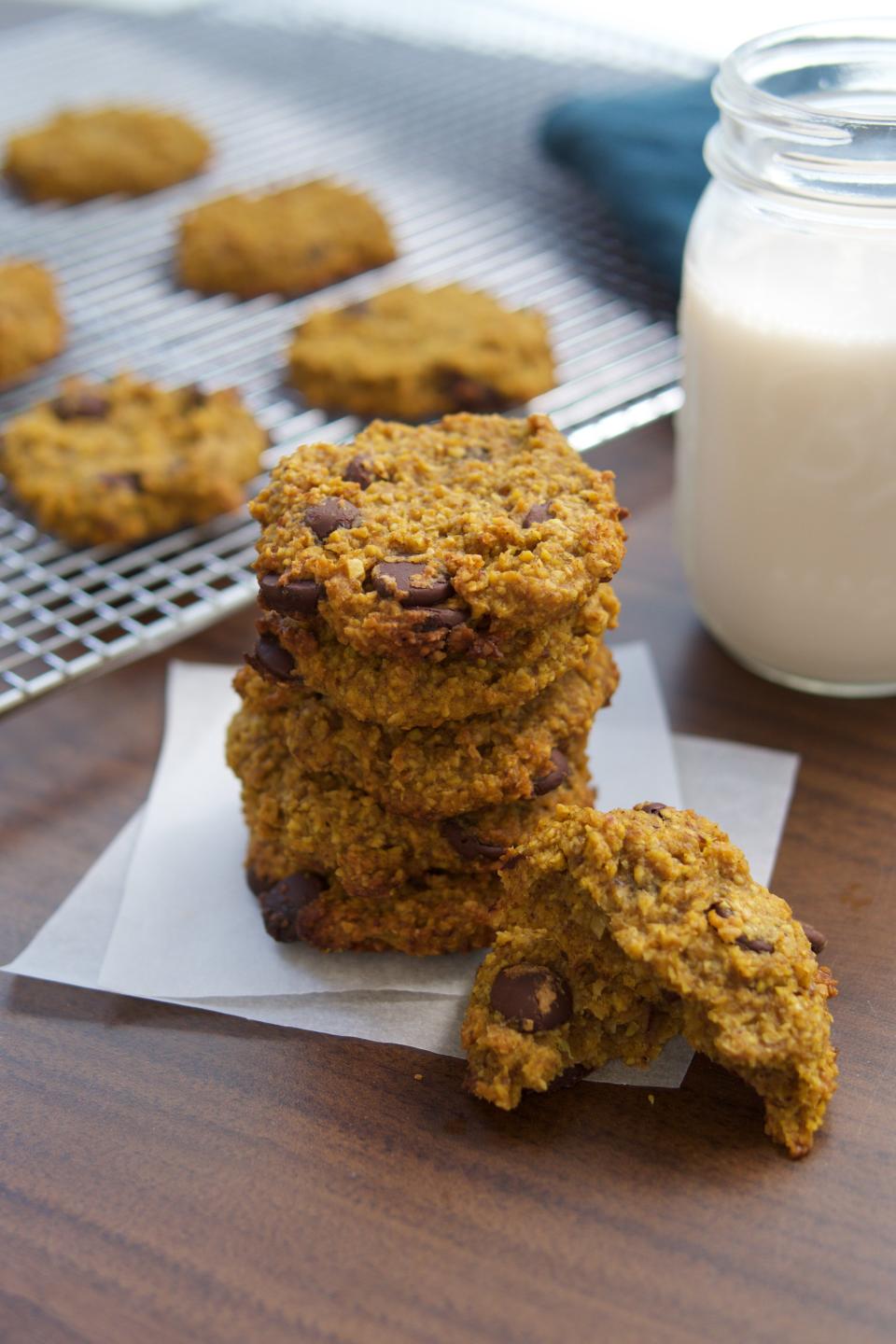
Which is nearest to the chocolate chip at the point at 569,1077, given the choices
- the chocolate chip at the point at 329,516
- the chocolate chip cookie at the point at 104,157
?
the chocolate chip at the point at 329,516

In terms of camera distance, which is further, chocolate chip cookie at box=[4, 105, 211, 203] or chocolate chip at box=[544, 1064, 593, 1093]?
chocolate chip cookie at box=[4, 105, 211, 203]

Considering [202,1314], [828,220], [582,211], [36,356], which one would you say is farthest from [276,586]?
[582,211]

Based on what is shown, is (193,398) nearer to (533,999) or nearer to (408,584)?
(408,584)

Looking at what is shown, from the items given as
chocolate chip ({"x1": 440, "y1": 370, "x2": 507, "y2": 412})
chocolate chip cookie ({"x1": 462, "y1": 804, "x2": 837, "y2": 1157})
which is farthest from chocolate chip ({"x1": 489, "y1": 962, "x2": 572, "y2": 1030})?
chocolate chip ({"x1": 440, "y1": 370, "x2": 507, "y2": 412})

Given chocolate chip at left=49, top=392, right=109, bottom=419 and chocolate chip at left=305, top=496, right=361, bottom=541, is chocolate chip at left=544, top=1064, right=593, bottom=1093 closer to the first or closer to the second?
chocolate chip at left=305, top=496, right=361, bottom=541

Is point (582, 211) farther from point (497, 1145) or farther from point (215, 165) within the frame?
point (497, 1145)

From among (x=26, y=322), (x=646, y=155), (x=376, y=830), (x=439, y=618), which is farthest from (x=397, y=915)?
(x=646, y=155)

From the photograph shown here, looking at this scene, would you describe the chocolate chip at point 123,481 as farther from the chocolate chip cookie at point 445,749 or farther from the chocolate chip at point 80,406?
the chocolate chip cookie at point 445,749
